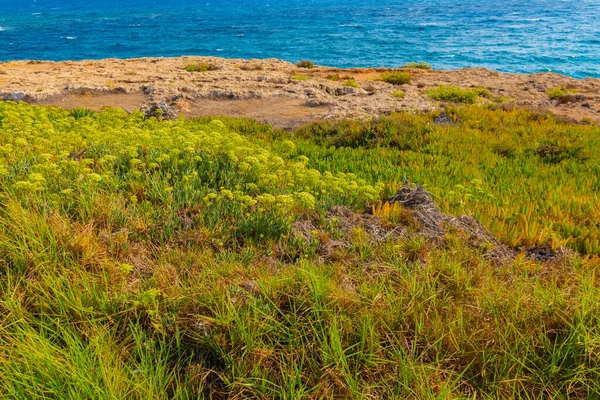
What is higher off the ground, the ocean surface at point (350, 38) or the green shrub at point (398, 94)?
the green shrub at point (398, 94)

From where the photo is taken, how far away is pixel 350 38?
61500mm

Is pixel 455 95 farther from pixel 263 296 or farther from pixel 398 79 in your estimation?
pixel 263 296

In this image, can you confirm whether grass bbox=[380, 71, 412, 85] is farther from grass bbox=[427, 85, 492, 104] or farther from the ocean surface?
the ocean surface

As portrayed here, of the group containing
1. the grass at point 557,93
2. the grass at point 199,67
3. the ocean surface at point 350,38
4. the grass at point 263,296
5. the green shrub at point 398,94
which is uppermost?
the grass at point 263,296

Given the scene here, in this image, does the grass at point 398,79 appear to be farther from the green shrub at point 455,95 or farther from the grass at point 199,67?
the grass at point 199,67

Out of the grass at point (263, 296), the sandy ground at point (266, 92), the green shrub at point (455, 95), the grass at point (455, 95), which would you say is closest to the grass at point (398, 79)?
the sandy ground at point (266, 92)

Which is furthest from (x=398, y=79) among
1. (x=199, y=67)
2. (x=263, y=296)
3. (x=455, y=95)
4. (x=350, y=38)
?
(x=350, y=38)

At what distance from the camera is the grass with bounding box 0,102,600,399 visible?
2973 millimetres

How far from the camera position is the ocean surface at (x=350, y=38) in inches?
Answer: 1887

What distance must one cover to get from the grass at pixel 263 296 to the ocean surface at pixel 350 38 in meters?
41.7

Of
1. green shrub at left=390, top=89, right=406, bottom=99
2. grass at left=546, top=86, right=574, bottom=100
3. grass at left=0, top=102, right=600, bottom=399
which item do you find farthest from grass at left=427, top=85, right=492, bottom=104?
grass at left=0, top=102, right=600, bottom=399

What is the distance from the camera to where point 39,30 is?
69.6 metres

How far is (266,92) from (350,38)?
4698 cm

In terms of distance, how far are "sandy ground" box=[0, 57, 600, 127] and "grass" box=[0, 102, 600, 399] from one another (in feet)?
31.1
